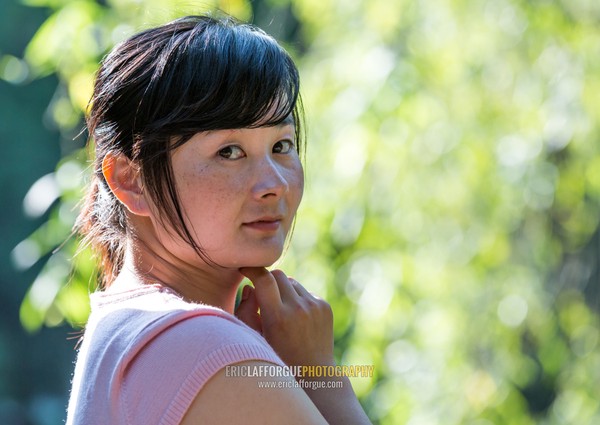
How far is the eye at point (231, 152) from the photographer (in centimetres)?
115

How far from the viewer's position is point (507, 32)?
2.91 metres

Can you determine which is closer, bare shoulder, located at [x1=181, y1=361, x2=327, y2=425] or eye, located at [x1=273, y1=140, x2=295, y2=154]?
bare shoulder, located at [x1=181, y1=361, x2=327, y2=425]

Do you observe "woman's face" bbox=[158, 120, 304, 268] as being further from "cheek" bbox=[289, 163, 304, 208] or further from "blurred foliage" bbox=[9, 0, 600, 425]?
"blurred foliage" bbox=[9, 0, 600, 425]

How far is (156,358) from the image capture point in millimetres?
985

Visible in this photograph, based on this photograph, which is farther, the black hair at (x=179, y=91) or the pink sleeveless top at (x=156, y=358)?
the black hair at (x=179, y=91)

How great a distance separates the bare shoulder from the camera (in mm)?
955

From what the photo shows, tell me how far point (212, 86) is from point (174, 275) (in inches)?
9.6

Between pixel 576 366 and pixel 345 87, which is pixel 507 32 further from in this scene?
pixel 576 366

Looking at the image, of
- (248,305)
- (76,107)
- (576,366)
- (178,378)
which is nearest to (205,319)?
(178,378)

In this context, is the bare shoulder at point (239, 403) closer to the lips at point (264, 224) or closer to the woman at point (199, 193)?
the woman at point (199, 193)

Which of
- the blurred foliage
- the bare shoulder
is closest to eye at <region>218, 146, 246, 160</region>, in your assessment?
the bare shoulder

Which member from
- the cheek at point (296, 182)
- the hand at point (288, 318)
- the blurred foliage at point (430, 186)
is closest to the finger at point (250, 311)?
the hand at point (288, 318)

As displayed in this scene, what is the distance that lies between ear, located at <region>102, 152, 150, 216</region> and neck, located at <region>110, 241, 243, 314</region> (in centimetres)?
5

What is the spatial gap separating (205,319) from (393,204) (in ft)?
5.63
